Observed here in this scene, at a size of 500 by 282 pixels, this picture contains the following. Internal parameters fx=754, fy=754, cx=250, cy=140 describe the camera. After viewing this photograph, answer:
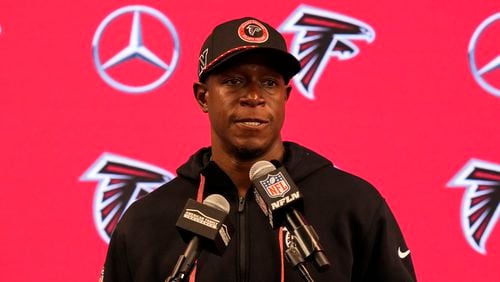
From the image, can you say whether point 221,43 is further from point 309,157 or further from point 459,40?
point 459,40

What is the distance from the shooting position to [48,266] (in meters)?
1.88

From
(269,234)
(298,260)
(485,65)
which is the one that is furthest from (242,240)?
(485,65)

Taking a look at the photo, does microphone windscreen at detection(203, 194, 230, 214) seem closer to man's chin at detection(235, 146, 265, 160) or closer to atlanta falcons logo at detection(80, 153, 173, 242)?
man's chin at detection(235, 146, 265, 160)

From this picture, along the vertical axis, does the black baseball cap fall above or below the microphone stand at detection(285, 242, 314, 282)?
above

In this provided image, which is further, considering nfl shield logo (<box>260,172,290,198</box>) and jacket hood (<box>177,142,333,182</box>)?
jacket hood (<box>177,142,333,182</box>)

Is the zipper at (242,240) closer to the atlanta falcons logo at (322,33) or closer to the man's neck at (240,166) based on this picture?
the man's neck at (240,166)

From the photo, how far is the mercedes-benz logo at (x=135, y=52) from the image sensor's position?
192 cm

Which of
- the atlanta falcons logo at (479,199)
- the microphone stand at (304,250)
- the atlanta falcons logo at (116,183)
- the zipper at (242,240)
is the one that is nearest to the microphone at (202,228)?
the microphone stand at (304,250)

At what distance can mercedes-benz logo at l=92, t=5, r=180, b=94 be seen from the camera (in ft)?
6.29

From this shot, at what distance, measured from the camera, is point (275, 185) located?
99 centimetres

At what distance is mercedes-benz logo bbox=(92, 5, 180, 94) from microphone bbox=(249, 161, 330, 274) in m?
0.93

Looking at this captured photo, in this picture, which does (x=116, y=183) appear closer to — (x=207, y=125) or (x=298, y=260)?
(x=207, y=125)

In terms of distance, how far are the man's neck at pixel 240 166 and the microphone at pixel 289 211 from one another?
31 centimetres


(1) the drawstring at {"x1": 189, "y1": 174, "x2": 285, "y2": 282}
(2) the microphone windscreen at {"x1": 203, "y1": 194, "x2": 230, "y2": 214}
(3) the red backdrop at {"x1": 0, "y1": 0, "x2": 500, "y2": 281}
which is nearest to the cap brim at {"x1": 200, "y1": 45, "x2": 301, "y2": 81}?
(1) the drawstring at {"x1": 189, "y1": 174, "x2": 285, "y2": 282}
